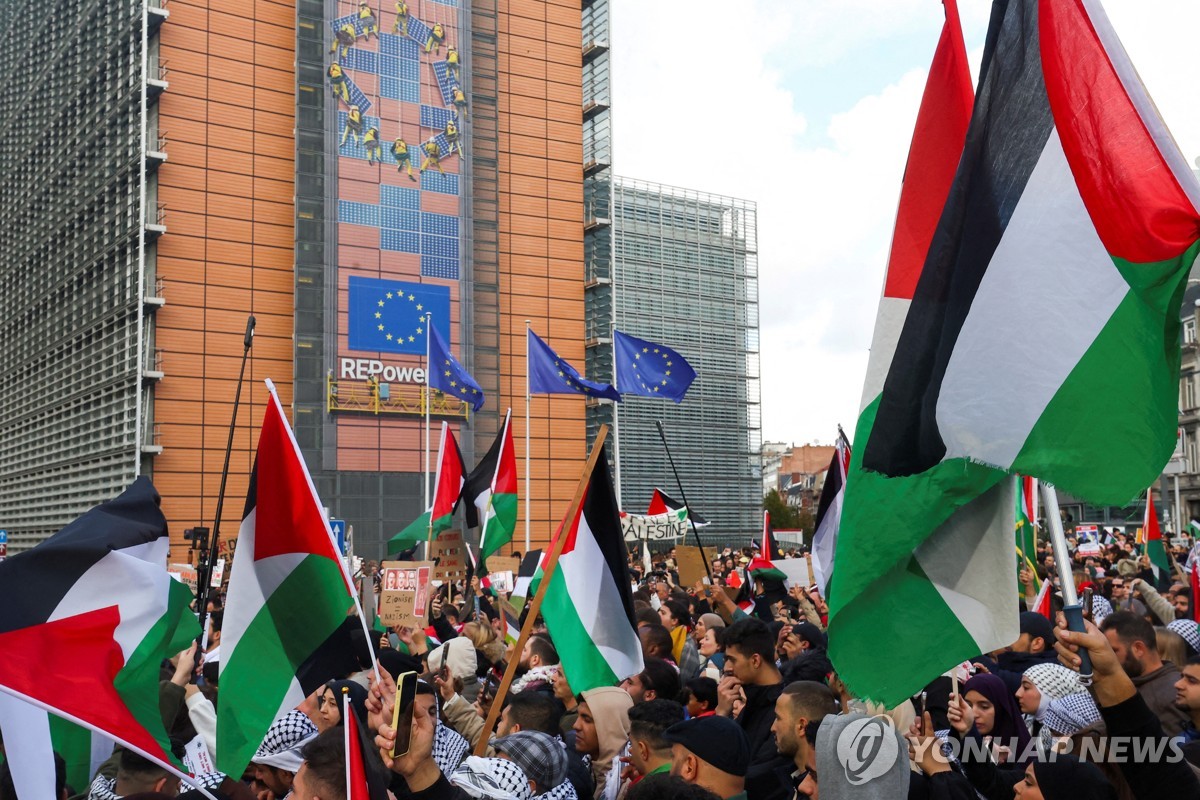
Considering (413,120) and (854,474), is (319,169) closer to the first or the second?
(413,120)

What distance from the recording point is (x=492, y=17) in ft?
150

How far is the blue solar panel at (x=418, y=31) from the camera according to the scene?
42562 millimetres

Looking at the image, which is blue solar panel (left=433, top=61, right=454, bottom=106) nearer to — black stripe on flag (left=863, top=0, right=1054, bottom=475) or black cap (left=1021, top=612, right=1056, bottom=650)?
black cap (left=1021, top=612, right=1056, bottom=650)

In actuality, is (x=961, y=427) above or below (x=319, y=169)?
below

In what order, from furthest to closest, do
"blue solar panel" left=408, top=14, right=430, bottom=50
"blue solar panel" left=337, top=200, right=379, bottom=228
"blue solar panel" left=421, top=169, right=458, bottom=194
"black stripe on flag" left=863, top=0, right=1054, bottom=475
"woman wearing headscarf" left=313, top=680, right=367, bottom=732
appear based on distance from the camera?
"blue solar panel" left=408, top=14, right=430, bottom=50 < "blue solar panel" left=421, top=169, right=458, bottom=194 < "blue solar panel" left=337, top=200, right=379, bottom=228 < "woman wearing headscarf" left=313, top=680, right=367, bottom=732 < "black stripe on flag" left=863, top=0, right=1054, bottom=475

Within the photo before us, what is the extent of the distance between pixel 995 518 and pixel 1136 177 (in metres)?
1.11

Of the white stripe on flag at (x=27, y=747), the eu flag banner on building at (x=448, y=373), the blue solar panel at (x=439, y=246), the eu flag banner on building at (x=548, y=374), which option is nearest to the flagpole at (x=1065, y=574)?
the white stripe on flag at (x=27, y=747)

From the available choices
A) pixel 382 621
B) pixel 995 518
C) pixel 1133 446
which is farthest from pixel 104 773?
pixel 1133 446

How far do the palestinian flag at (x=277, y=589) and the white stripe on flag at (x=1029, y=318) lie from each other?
279 centimetres

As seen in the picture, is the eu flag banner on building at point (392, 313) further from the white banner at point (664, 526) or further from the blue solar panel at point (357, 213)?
the white banner at point (664, 526)

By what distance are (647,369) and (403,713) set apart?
16.2m

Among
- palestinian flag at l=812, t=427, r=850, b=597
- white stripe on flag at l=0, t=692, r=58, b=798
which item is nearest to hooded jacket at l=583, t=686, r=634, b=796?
white stripe on flag at l=0, t=692, r=58, b=798

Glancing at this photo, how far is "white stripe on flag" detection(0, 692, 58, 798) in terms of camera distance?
4.76m

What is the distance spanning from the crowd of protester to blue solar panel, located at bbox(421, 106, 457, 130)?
3682 centimetres
